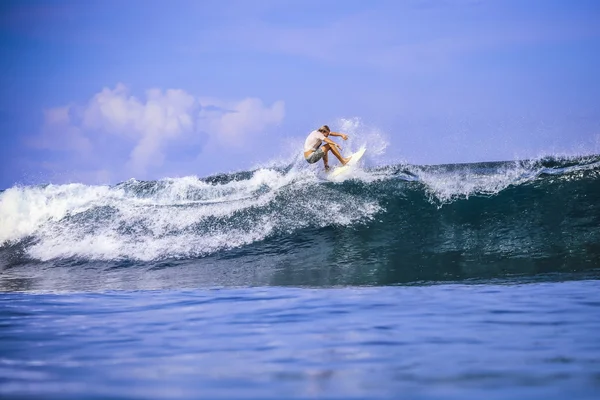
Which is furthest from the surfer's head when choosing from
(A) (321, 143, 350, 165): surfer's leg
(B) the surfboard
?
(B) the surfboard

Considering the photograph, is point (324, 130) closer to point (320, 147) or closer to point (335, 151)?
point (320, 147)

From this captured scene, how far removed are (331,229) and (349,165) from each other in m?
2.57

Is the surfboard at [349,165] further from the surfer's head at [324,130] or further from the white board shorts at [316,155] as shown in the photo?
the surfer's head at [324,130]

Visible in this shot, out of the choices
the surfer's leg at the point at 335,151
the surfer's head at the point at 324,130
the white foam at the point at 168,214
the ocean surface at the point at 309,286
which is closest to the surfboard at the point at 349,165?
the surfer's leg at the point at 335,151

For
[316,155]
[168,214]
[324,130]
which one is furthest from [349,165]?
[168,214]

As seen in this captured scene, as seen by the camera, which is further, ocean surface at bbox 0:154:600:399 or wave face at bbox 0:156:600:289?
wave face at bbox 0:156:600:289

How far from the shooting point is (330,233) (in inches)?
431

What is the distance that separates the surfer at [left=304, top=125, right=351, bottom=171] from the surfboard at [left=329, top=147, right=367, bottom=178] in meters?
0.12

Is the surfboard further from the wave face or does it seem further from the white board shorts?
the white board shorts

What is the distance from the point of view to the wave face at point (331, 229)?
900 centimetres

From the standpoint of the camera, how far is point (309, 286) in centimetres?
752

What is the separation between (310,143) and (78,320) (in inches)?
351

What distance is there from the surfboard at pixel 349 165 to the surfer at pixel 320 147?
0.12 meters

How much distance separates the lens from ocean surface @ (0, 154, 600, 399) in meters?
3.11
